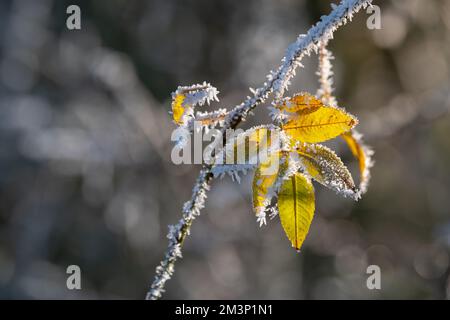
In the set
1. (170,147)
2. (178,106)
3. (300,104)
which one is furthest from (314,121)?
(170,147)

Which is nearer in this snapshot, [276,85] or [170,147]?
[276,85]

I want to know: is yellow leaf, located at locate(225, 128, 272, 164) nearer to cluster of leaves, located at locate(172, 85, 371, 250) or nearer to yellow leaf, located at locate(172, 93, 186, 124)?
cluster of leaves, located at locate(172, 85, 371, 250)

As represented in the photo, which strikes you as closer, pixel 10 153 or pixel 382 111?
pixel 382 111

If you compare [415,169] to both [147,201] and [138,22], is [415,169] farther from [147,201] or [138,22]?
[138,22]

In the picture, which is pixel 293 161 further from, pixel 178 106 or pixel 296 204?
pixel 178 106

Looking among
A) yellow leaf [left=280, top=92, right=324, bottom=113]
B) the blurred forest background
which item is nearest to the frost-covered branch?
yellow leaf [left=280, top=92, right=324, bottom=113]

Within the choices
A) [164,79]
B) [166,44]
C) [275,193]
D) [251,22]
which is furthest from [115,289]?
[275,193]
